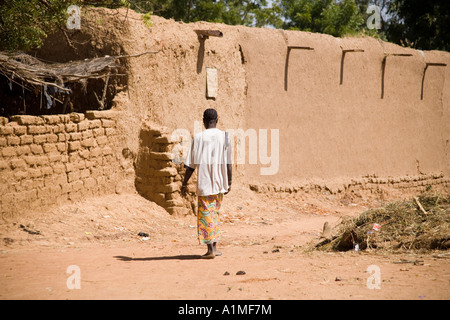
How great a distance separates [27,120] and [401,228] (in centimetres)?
445

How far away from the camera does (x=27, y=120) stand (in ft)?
21.0

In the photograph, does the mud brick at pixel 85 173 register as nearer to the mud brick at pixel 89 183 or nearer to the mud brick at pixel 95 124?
the mud brick at pixel 89 183

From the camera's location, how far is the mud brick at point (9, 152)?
6086mm

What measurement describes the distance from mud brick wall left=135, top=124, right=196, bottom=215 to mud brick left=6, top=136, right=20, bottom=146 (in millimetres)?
2202

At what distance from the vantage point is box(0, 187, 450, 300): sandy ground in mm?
4043

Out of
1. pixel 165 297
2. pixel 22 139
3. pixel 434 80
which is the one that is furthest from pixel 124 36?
pixel 434 80

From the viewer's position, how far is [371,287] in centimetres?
407

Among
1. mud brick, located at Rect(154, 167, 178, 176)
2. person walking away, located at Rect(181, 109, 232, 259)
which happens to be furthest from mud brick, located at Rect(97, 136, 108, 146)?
person walking away, located at Rect(181, 109, 232, 259)

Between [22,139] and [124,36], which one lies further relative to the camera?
[124,36]

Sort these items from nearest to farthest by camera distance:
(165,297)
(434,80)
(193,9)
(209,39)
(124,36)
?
(165,297) → (124,36) → (209,39) → (434,80) → (193,9)

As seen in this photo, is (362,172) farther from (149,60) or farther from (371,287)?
(371,287)

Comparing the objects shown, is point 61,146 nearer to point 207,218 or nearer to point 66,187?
point 66,187

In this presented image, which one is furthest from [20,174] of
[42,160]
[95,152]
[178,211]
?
[178,211]

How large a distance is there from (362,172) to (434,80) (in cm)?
339
